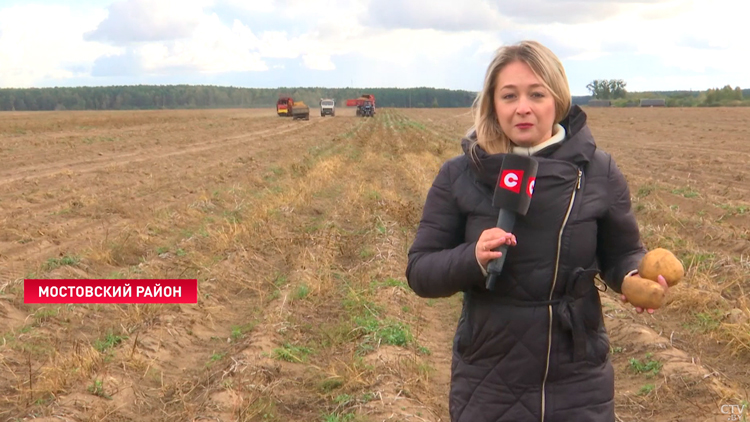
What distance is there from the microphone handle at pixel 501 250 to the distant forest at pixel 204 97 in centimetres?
7888

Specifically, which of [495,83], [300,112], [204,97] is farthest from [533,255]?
[204,97]

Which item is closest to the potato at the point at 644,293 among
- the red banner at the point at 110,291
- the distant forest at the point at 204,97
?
the red banner at the point at 110,291

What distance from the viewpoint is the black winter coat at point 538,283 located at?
2.21 metres

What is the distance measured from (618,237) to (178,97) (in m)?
139

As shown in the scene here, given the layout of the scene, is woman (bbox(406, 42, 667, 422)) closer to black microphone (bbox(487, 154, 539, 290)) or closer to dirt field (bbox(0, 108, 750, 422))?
black microphone (bbox(487, 154, 539, 290))

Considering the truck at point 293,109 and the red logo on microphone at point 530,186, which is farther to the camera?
the truck at point 293,109

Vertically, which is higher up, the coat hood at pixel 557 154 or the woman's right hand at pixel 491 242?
the coat hood at pixel 557 154

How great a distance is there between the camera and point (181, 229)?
33.6 feet

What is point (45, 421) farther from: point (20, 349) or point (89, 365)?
point (20, 349)

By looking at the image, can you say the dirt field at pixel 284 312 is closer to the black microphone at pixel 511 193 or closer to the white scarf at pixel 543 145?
the white scarf at pixel 543 145

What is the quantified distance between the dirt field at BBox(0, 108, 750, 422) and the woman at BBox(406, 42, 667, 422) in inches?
34.8

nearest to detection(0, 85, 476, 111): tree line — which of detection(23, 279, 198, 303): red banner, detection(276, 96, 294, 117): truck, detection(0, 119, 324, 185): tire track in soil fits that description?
detection(276, 96, 294, 117): truck

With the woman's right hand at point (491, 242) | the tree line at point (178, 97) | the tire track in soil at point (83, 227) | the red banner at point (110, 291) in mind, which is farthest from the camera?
the tree line at point (178, 97)

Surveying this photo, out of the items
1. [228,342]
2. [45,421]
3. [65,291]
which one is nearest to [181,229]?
[65,291]
